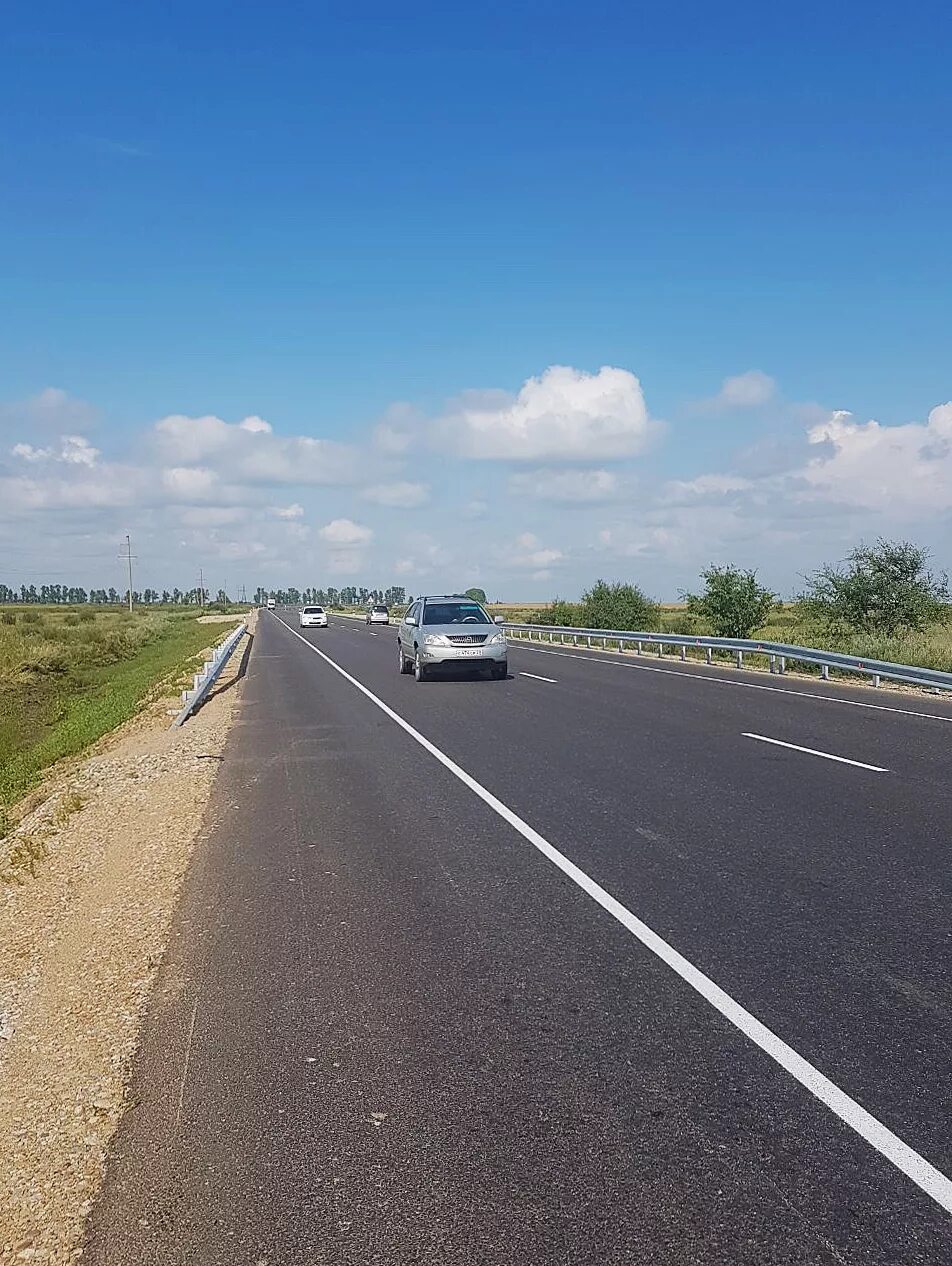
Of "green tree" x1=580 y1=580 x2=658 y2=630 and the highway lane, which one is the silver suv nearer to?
the highway lane

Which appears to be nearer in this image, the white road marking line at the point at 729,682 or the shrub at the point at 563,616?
the white road marking line at the point at 729,682

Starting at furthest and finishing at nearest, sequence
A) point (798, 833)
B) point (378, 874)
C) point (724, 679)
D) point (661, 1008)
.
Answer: point (724, 679), point (798, 833), point (378, 874), point (661, 1008)

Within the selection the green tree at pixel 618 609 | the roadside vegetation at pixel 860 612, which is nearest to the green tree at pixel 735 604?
the roadside vegetation at pixel 860 612

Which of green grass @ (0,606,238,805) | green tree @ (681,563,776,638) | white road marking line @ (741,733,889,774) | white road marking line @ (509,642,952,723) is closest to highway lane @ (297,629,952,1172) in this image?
white road marking line @ (741,733,889,774)

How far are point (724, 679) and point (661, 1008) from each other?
67.4 feet

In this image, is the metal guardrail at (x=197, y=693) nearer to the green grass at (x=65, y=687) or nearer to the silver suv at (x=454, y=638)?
the green grass at (x=65, y=687)

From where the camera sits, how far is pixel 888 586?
1363 inches

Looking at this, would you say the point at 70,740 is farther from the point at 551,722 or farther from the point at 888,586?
the point at 888,586

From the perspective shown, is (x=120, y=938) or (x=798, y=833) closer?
(x=120, y=938)

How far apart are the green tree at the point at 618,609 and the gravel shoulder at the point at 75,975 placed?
150ft

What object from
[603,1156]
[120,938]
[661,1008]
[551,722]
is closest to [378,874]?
[120,938]

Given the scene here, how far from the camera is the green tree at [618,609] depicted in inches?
2263

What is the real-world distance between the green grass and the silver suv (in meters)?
6.60

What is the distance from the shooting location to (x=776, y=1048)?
4516 millimetres
